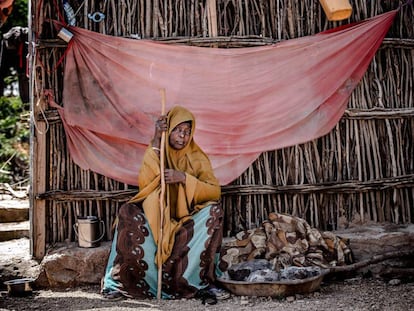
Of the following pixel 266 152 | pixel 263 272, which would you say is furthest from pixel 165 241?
pixel 266 152

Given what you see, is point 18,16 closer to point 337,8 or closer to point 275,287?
point 337,8

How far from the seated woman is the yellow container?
1503 mm

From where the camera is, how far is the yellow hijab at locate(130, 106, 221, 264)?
4035mm

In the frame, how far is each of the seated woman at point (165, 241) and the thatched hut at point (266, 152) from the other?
0.76 m

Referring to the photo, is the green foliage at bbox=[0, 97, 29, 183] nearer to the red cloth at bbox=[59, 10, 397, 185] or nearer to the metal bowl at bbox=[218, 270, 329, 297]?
the red cloth at bbox=[59, 10, 397, 185]

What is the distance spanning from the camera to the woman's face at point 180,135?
4.17 metres

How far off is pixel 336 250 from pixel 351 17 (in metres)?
2.09

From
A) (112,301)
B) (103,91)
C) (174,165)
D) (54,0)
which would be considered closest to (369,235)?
(174,165)

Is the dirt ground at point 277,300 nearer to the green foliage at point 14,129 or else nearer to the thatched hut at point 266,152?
the thatched hut at point 266,152

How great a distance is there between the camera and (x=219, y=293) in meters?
3.94

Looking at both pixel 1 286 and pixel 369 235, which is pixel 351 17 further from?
pixel 1 286

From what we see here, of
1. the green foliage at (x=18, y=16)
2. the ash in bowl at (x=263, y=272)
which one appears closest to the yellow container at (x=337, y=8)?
the ash in bowl at (x=263, y=272)

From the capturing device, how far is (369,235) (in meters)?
4.74

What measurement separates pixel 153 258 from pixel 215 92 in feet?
5.13
